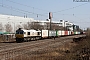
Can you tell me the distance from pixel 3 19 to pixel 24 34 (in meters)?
51.3

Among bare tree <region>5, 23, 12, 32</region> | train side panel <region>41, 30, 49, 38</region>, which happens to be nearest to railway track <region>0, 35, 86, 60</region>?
train side panel <region>41, 30, 49, 38</region>

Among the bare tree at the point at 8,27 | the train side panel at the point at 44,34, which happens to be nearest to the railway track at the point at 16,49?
the train side panel at the point at 44,34

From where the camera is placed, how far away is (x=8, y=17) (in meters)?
93.0

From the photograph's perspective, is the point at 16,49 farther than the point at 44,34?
No

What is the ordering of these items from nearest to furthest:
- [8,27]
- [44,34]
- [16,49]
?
[16,49] → [44,34] → [8,27]

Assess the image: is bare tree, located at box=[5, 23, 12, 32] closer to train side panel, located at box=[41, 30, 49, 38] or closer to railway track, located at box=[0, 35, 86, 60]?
train side panel, located at box=[41, 30, 49, 38]

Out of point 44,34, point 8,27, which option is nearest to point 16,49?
point 44,34

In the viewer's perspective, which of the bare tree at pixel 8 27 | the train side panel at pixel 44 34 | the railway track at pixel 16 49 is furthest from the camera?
the bare tree at pixel 8 27

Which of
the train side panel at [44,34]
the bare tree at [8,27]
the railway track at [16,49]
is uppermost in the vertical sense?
the bare tree at [8,27]

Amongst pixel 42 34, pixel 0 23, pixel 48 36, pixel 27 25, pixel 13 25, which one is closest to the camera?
pixel 42 34

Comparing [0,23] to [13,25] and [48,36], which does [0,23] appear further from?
[48,36]

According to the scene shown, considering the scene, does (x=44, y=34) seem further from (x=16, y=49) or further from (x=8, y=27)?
(x=8, y=27)

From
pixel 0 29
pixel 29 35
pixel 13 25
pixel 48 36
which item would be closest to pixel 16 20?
pixel 13 25

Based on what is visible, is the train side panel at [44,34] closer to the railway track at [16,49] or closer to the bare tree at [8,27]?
the railway track at [16,49]
